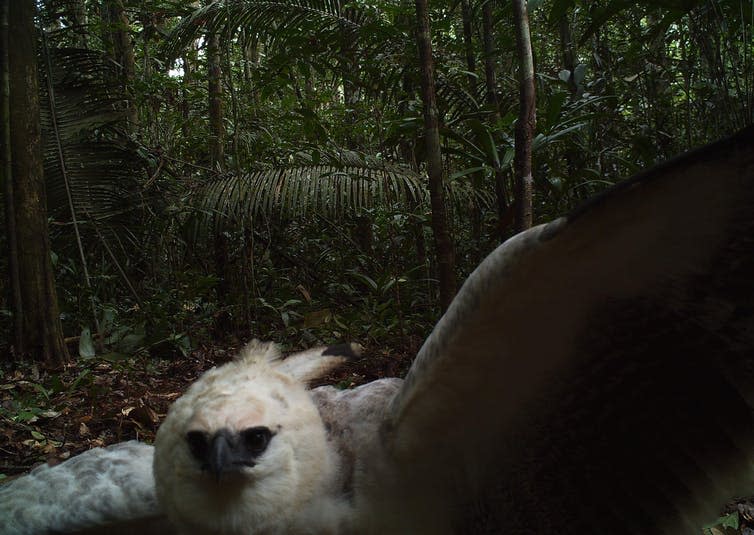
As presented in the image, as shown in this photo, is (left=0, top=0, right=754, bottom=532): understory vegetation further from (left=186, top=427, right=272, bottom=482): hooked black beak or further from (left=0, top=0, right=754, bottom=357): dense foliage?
(left=186, top=427, right=272, bottom=482): hooked black beak

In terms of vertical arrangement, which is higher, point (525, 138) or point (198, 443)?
point (525, 138)

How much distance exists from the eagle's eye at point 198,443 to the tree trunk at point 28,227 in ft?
10.4

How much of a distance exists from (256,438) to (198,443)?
0.55ft

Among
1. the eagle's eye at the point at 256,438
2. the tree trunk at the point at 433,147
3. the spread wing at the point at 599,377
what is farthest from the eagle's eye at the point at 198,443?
the tree trunk at the point at 433,147

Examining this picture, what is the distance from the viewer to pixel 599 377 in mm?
1686

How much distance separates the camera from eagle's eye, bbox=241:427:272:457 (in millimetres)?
1857

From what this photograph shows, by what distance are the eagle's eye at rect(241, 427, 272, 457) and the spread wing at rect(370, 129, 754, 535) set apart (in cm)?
35

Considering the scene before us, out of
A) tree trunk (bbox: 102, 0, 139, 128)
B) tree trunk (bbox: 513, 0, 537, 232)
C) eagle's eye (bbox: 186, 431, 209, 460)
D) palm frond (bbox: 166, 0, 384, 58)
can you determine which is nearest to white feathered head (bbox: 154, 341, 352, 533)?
eagle's eye (bbox: 186, 431, 209, 460)

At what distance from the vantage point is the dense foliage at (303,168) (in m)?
4.84

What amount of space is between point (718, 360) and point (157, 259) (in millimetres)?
5708

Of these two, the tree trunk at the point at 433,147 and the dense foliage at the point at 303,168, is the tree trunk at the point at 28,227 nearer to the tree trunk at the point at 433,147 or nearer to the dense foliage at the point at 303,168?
the dense foliage at the point at 303,168

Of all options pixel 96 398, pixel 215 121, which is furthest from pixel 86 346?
pixel 215 121

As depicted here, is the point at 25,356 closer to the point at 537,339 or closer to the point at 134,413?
the point at 134,413

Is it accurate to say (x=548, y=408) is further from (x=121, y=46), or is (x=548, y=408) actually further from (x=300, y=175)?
(x=121, y=46)
